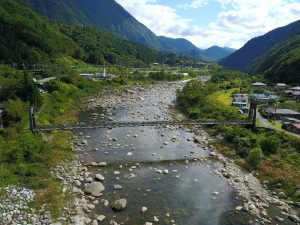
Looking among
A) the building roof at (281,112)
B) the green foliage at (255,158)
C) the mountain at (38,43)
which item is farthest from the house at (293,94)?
the mountain at (38,43)

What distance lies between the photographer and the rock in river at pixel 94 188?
22.4 metres

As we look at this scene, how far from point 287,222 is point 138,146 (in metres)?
17.2

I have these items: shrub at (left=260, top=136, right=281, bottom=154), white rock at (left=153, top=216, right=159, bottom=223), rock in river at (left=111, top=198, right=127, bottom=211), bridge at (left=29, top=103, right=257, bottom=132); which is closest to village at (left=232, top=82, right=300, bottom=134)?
bridge at (left=29, top=103, right=257, bottom=132)

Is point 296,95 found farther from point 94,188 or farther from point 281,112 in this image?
point 94,188

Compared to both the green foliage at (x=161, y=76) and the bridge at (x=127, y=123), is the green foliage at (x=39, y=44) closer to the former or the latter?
the green foliage at (x=161, y=76)

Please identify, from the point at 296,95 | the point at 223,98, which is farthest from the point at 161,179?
the point at 296,95

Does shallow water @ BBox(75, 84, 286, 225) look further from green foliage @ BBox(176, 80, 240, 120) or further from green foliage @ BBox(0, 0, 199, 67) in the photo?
green foliage @ BBox(0, 0, 199, 67)

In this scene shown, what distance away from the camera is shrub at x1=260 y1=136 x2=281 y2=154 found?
99.0 ft

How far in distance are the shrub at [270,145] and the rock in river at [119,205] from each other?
53.7 feet

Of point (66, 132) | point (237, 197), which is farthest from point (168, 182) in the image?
point (66, 132)

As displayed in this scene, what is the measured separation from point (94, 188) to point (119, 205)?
10.2 ft

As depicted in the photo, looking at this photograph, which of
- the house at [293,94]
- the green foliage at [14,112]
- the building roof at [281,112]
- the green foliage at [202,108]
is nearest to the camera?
the green foliage at [14,112]

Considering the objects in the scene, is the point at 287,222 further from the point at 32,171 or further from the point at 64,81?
the point at 64,81

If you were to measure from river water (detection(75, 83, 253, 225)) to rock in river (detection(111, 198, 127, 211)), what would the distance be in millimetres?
318
